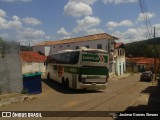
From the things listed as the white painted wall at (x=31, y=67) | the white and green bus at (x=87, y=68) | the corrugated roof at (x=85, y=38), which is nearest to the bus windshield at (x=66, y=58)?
the white and green bus at (x=87, y=68)

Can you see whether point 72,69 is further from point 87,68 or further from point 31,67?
point 31,67

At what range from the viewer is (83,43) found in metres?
61.8

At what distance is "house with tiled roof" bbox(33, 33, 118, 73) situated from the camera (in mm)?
58312

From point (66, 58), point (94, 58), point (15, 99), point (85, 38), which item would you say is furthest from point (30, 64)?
point (15, 99)

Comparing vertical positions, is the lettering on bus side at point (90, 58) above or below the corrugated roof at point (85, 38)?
below

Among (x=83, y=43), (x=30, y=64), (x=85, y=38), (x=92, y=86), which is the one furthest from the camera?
(x=85, y=38)

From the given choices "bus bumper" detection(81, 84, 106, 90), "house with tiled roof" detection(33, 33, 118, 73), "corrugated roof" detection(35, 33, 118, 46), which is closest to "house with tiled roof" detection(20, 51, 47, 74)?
"house with tiled roof" detection(33, 33, 118, 73)

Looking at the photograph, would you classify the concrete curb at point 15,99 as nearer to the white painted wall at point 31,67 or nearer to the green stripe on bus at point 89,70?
the green stripe on bus at point 89,70

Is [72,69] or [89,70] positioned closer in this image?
[89,70]

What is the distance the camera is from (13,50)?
75.5 feet

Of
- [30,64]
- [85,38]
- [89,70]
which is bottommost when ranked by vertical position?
[89,70]

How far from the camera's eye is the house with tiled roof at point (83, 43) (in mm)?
58312

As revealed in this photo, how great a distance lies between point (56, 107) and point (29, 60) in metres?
32.7

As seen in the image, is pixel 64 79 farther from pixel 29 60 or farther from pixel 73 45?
pixel 73 45
